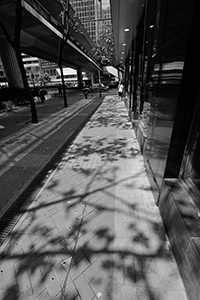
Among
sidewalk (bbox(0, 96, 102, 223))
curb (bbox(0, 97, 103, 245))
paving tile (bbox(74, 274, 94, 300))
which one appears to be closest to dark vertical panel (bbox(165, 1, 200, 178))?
paving tile (bbox(74, 274, 94, 300))

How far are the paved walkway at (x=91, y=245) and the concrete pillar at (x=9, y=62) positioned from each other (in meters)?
16.7

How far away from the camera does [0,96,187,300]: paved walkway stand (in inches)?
66.4

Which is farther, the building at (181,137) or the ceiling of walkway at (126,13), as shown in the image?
the ceiling of walkway at (126,13)

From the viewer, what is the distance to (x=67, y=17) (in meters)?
10.9

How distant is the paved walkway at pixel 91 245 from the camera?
1688 millimetres

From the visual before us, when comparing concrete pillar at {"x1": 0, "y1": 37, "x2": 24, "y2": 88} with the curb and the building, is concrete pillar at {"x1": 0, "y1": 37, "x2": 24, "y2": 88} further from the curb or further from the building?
the building

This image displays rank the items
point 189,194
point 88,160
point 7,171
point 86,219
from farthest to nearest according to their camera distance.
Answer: point 88,160 → point 7,171 → point 86,219 → point 189,194

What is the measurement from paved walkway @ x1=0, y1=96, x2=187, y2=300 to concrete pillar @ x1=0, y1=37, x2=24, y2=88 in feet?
54.9

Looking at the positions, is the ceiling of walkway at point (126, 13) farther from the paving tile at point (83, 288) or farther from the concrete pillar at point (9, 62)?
the concrete pillar at point (9, 62)

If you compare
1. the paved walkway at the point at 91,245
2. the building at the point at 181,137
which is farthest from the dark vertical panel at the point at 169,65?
the paved walkway at the point at 91,245

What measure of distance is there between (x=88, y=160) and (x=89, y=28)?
6676cm

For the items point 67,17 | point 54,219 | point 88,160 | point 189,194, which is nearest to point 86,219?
point 54,219

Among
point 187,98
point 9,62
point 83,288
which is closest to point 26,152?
point 83,288

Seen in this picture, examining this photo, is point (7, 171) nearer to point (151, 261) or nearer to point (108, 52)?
point (151, 261)
